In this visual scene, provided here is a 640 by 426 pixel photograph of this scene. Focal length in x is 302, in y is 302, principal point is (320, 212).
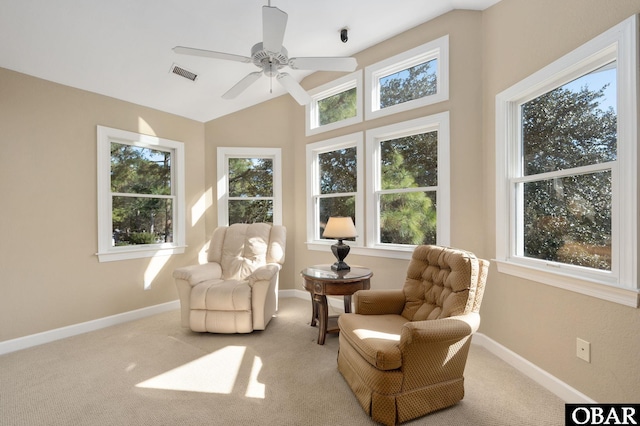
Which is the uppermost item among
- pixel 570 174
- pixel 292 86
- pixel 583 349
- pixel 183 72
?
pixel 183 72

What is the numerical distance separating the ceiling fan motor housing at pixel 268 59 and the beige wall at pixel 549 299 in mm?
1912

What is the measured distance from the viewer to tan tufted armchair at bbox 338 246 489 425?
5.62 feet

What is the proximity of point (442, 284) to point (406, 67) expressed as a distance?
8.19 feet

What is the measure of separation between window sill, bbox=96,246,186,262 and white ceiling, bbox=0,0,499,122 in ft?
5.89

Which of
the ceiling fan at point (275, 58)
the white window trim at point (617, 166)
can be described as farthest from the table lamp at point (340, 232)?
the white window trim at point (617, 166)

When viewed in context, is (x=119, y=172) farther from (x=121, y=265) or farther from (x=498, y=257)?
(x=498, y=257)

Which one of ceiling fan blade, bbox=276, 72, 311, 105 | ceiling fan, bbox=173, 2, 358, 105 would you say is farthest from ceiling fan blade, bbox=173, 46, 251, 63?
ceiling fan blade, bbox=276, 72, 311, 105

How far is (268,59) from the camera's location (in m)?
2.20

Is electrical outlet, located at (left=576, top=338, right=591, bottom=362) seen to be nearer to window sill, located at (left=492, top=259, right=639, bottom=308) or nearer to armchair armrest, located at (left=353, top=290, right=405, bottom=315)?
window sill, located at (left=492, top=259, right=639, bottom=308)

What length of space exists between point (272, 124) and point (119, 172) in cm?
208

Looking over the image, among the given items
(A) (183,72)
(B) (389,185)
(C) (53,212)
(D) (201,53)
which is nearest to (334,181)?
(B) (389,185)

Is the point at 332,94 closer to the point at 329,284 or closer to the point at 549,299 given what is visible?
the point at 329,284

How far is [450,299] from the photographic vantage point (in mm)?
2010

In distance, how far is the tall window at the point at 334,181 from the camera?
378cm
